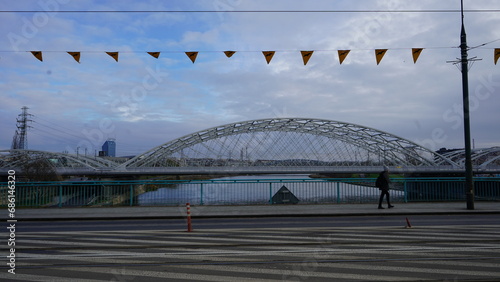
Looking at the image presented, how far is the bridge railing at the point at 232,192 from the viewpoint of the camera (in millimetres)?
20078

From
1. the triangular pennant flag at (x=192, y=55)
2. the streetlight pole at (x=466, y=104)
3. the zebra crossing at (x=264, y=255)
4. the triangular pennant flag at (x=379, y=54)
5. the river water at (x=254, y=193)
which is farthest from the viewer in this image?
the river water at (x=254, y=193)

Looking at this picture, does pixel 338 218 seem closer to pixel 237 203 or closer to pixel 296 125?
pixel 237 203

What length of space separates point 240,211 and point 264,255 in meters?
9.20

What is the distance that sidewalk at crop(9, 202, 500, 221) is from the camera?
1628 cm

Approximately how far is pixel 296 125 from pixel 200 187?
6682 cm

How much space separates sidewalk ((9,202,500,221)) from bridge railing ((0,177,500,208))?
0.96m

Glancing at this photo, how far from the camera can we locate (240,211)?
17.6 metres

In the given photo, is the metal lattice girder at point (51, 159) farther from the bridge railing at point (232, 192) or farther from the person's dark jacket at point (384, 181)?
the person's dark jacket at point (384, 181)

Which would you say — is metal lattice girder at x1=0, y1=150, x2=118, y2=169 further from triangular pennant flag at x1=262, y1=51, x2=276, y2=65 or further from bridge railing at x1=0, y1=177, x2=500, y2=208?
triangular pennant flag at x1=262, y1=51, x2=276, y2=65

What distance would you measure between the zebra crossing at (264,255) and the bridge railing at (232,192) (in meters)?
8.23

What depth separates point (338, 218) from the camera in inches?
608

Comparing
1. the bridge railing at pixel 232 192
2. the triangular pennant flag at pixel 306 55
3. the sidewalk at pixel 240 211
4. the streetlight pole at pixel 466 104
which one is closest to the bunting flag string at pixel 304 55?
the triangular pennant flag at pixel 306 55

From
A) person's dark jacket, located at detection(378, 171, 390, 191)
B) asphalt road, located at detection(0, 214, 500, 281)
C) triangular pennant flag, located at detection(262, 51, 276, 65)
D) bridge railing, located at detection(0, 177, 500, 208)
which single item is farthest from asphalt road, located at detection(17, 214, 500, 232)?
triangular pennant flag, located at detection(262, 51, 276, 65)

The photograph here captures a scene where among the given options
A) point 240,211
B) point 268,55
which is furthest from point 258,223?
point 268,55
